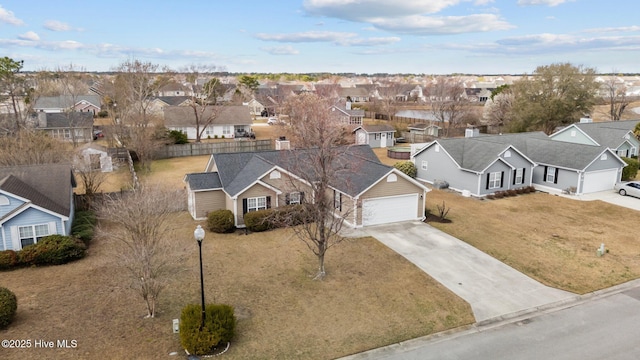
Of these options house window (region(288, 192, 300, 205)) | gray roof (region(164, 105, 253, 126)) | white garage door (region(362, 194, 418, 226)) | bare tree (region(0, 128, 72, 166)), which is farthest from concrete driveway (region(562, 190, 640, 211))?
gray roof (region(164, 105, 253, 126))

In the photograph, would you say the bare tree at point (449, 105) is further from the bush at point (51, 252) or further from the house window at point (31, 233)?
the house window at point (31, 233)

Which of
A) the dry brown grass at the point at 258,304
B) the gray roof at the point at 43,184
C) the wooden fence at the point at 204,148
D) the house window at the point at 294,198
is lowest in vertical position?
the dry brown grass at the point at 258,304

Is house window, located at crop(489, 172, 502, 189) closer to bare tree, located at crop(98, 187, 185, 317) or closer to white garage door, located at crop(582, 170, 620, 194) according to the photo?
white garage door, located at crop(582, 170, 620, 194)

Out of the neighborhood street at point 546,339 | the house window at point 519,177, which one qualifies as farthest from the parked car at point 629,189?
the neighborhood street at point 546,339

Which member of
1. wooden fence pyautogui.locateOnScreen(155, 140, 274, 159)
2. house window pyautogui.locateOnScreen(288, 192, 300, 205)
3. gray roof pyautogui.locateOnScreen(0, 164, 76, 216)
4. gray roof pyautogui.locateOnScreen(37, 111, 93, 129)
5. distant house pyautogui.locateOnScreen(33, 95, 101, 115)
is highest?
distant house pyautogui.locateOnScreen(33, 95, 101, 115)

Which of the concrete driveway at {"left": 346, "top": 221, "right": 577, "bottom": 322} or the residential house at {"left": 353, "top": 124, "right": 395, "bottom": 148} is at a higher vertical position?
the residential house at {"left": 353, "top": 124, "right": 395, "bottom": 148}

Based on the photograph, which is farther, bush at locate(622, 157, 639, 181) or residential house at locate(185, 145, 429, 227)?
bush at locate(622, 157, 639, 181)

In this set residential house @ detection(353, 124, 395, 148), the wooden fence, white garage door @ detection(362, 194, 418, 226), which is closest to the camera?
white garage door @ detection(362, 194, 418, 226)

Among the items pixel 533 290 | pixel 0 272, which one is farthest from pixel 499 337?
pixel 0 272
